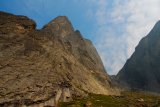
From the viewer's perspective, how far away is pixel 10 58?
104 meters

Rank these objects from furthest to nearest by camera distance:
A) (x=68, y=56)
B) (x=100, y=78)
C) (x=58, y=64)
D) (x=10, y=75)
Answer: (x=100, y=78), (x=68, y=56), (x=58, y=64), (x=10, y=75)

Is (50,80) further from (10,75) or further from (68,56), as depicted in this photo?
(68,56)

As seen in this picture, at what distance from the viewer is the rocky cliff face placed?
9472 cm

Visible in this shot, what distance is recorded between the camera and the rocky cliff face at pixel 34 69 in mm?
94719

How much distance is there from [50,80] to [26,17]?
42.4m

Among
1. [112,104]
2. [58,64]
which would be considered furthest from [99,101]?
[58,64]

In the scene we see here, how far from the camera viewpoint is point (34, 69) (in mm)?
103625

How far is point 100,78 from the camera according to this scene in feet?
502

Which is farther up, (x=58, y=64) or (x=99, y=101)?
(x=58, y=64)

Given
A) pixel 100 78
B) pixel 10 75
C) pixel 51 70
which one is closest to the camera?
pixel 10 75

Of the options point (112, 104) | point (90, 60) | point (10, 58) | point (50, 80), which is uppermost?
point (90, 60)

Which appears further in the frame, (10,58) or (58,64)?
(58,64)

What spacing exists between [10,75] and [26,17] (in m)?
41.6

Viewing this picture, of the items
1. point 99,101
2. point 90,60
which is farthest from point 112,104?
point 90,60
